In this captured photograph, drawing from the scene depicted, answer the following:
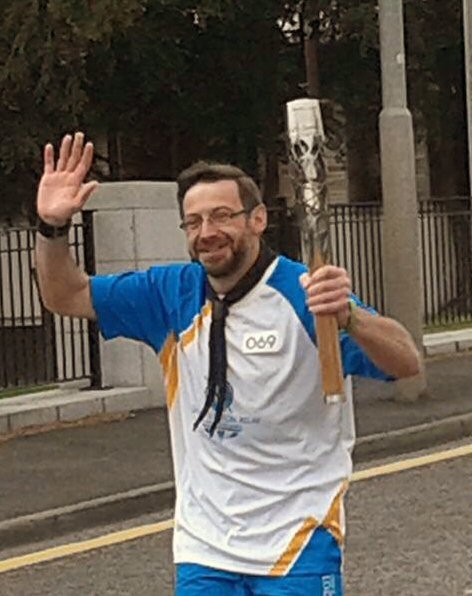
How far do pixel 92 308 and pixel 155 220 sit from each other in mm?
9102

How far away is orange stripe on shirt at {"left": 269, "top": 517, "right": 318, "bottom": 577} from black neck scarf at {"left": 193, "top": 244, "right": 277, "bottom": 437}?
1.08 ft

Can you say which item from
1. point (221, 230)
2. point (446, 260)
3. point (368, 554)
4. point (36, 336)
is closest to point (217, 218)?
point (221, 230)

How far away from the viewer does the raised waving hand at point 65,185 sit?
13.9 ft

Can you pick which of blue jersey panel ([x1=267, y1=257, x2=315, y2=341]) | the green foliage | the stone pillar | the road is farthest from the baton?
the green foliage

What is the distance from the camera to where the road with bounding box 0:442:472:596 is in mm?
7512

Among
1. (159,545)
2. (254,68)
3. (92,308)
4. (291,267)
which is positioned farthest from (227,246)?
(254,68)

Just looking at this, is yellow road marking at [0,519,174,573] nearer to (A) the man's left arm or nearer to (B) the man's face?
(B) the man's face

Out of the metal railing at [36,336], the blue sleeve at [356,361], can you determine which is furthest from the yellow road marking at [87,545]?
the blue sleeve at [356,361]

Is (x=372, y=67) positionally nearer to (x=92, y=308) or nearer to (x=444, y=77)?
(x=444, y=77)

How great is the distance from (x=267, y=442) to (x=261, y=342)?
250 millimetres

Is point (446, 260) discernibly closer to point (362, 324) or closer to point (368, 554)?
point (368, 554)

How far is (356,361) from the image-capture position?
4.02m

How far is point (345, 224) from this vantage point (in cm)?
1762

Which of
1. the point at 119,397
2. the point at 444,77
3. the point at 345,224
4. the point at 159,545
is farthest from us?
the point at 444,77
